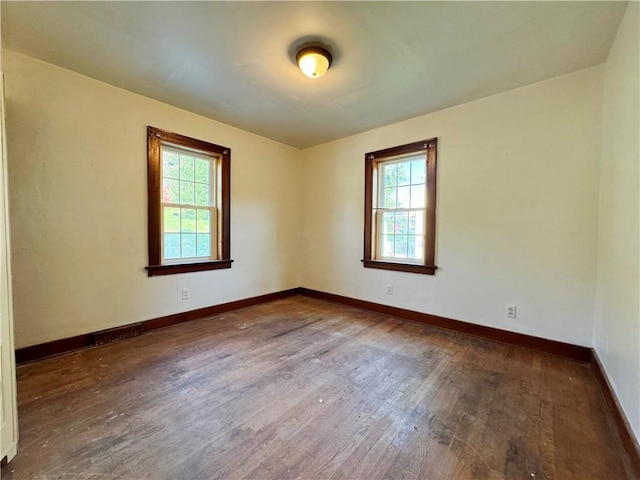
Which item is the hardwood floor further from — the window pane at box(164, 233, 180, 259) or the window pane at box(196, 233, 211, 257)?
the window pane at box(196, 233, 211, 257)

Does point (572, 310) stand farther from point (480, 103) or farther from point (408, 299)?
point (480, 103)

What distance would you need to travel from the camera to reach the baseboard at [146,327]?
223 cm

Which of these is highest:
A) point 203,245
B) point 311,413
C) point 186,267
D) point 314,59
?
point 314,59

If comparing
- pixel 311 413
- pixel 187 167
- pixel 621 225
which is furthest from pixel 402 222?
pixel 187 167

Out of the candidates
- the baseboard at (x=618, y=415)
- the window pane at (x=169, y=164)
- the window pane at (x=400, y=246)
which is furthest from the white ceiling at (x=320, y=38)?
the baseboard at (x=618, y=415)

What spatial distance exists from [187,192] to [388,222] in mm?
2647

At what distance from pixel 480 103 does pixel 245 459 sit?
3590 mm

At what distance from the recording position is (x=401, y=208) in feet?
11.6

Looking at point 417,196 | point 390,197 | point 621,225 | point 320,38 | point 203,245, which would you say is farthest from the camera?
point 390,197

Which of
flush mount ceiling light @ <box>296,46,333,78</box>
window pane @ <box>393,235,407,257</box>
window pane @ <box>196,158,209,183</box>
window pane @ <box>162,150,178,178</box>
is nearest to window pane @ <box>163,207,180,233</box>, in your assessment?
window pane @ <box>162,150,178,178</box>

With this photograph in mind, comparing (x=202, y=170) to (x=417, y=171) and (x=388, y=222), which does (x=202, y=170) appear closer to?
(x=388, y=222)

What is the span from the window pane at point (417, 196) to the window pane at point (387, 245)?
54 cm

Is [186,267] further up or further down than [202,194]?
further down

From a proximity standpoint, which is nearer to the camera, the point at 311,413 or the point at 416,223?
the point at 311,413
